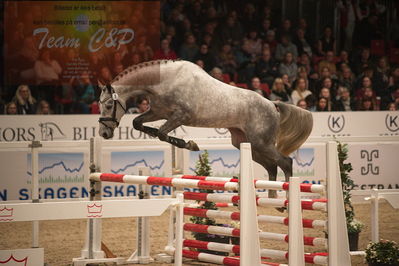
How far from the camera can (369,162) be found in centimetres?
1141

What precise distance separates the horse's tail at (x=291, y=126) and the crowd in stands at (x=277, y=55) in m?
4.58

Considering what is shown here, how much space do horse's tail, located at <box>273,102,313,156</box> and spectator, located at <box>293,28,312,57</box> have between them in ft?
23.5

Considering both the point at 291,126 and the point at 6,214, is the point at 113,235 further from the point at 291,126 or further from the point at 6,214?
the point at 6,214

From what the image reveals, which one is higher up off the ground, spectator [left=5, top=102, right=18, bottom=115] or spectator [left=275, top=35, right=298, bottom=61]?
spectator [left=275, top=35, right=298, bottom=61]

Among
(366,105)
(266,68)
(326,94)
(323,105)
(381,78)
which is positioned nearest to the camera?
(323,105)

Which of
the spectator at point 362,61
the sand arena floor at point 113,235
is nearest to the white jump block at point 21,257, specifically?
the sand arena floor at point 113,235

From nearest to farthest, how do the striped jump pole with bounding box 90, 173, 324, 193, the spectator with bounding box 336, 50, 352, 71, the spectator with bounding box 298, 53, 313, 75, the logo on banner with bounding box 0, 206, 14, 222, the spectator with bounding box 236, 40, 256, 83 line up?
the logo on banner with bounding box 0, 206, 14, 222, the striped jump pole with bounding box 90, 173, 324, 193, the spectator with bounding box 236, 40, 256, 83, the spectator with bounding box 298, 53, 313, 75, the spectator with bounding box 336, 50, 352, 71

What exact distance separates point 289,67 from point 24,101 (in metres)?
4.93

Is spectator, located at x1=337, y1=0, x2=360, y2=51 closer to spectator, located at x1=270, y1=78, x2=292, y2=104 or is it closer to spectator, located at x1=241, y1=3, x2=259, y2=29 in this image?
spectator, located at x1=241, y1=3, x2=259, y2=29

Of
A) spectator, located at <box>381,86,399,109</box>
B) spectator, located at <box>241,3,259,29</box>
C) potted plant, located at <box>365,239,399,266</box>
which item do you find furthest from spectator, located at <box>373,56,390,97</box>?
potted plant, located at <box>365,239,399,266</box>

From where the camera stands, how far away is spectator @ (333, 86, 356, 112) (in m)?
12.4

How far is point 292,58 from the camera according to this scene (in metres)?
13.4

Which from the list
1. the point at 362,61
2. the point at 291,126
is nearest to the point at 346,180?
the point at 291,126

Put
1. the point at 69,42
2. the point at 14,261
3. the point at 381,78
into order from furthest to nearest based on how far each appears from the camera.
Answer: the point at 381,78, the point at 69,42, the point at 14,261
